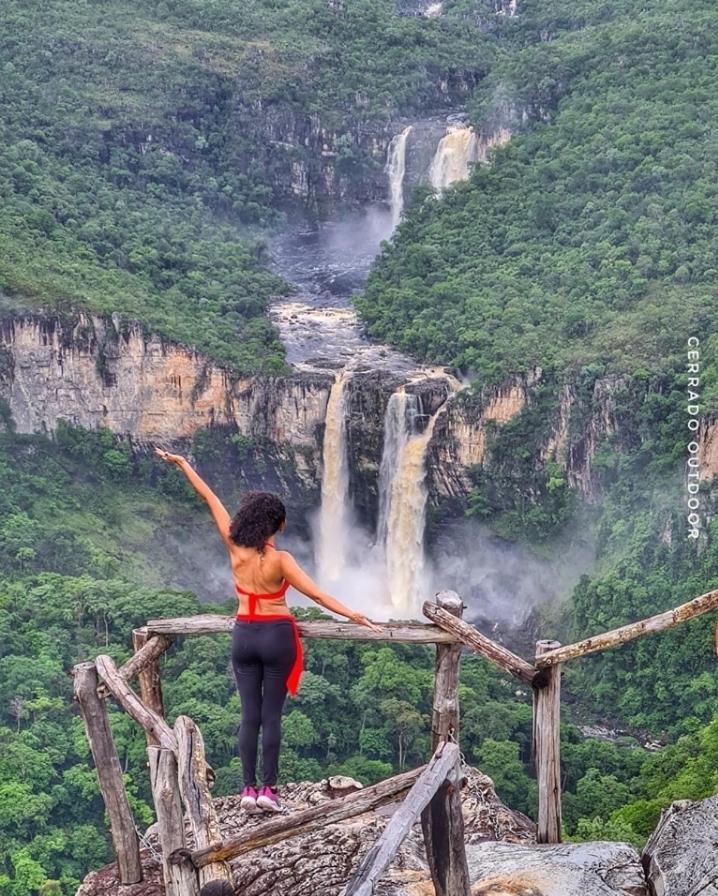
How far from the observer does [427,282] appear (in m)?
29.4

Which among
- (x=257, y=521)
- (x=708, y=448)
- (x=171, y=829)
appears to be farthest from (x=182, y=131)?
(x=171, y=829)

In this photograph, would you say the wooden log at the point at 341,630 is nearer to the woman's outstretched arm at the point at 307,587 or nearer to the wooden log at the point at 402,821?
the woman's outstretched arm at the point at 307,587

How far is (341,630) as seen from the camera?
588 centimetres

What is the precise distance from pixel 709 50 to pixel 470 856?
28701 millimetres

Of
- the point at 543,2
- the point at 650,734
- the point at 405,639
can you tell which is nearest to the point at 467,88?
the point at 543,2

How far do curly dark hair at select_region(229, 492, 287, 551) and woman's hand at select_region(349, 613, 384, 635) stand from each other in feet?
1.53

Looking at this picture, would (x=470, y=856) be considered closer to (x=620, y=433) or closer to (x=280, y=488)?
(x=620, y=433)

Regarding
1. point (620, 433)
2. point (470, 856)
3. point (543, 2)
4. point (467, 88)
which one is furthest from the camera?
point (543, 2)

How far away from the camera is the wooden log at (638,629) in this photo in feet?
18.6

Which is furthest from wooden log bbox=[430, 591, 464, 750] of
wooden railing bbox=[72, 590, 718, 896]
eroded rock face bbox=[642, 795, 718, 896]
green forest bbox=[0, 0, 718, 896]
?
green forest bbox=[0, 0, 718, 896]

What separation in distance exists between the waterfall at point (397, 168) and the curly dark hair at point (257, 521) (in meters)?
30.5

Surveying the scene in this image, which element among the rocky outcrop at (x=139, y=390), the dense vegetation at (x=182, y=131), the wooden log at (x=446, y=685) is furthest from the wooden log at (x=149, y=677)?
the dense vegetation at (x=182, y=131)

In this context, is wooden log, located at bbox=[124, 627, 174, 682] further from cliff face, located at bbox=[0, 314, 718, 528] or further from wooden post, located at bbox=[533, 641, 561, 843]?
cliff face, located at bbox=[0, 314, 718, 528]

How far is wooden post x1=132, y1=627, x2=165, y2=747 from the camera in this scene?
616 centimetres
